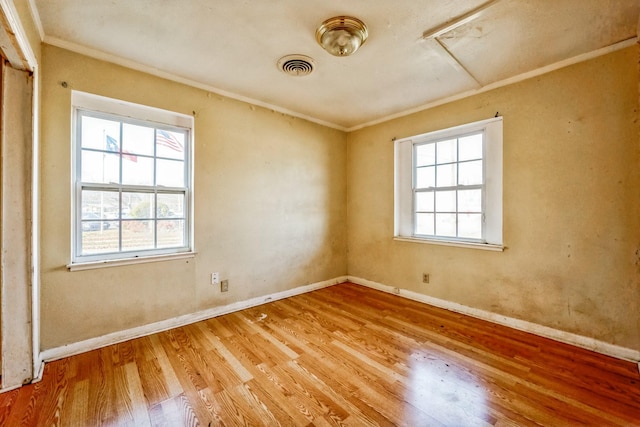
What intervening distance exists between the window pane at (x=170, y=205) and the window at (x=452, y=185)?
8.72ft

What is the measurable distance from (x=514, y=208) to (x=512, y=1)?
176cm

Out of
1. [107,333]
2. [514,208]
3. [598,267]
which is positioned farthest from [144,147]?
[598,267]

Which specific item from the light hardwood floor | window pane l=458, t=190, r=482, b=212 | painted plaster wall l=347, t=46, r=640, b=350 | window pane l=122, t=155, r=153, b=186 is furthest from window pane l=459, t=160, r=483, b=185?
window pane l=122, t=155, r=153, b=186

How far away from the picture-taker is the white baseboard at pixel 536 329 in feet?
6.90

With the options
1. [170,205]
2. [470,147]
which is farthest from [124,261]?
[470,147]

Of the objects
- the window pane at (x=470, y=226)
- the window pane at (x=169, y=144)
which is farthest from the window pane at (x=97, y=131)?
the window pane at (x=470, y=226)

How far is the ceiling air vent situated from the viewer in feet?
7.48

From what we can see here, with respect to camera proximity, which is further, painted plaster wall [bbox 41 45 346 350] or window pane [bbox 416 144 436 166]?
window pane [bbox 416 144 436 166]

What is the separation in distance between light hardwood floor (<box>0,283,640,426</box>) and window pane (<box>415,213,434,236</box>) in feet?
3.87

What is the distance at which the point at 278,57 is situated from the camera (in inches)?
90.1

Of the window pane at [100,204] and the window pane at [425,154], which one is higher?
the window pane at [425,154]

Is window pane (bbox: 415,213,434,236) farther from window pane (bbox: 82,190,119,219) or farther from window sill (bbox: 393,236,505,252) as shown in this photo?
window pane (bbox: 82,190,119,219)

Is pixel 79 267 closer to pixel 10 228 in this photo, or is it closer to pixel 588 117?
pixel 10 228

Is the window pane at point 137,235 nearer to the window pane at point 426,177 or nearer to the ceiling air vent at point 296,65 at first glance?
the ceiling air vent at point 296,65
